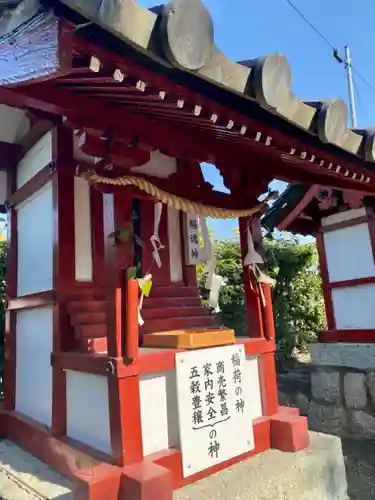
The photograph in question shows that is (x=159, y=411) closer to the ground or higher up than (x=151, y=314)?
closer to the ground

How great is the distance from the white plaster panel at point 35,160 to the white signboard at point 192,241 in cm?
154

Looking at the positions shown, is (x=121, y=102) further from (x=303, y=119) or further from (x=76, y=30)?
Answer: (x=303, y=119)

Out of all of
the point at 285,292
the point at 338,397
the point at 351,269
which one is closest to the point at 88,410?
the point at 338,397

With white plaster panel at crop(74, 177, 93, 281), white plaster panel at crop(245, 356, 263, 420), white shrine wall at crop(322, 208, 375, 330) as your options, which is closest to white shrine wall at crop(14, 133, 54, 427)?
white plaster panel at crop(74, 177, 93, 281)

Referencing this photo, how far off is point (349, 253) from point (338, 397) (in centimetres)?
248

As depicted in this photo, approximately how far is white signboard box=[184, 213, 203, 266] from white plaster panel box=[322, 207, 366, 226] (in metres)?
3.81

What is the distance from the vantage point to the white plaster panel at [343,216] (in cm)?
693

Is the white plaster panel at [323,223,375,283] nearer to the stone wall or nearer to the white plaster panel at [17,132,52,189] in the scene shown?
the stone wall

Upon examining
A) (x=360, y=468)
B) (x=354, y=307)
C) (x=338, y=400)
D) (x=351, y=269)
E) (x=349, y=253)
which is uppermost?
(x=349, y=253)

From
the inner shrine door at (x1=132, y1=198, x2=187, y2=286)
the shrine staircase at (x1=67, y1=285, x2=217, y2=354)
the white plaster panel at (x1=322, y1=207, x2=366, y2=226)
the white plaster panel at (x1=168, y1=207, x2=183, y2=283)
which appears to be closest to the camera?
the shrine staircase at (x1=67, y1=285, x2=217, y2=354)

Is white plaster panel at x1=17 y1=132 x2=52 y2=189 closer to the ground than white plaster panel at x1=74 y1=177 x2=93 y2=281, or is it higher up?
higher up

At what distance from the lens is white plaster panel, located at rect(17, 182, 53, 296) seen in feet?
11.8

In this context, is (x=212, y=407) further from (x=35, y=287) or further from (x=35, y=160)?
(x=35, y=160)

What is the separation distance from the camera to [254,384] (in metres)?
3.79
